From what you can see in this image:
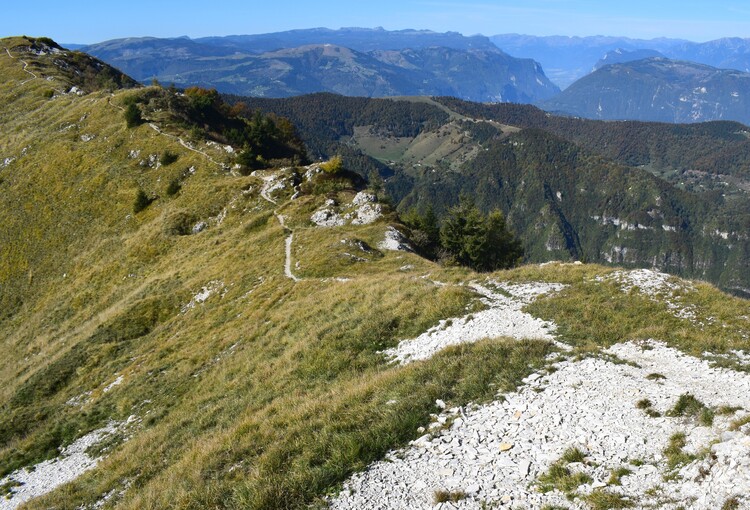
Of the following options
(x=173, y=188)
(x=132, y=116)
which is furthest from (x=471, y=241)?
(x=132, y=116)

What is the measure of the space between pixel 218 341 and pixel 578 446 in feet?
81.3

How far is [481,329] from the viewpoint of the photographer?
21469mm

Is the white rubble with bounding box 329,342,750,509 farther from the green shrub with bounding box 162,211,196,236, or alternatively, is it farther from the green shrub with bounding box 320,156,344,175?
the green shrub with bounding box 320,156,344,175

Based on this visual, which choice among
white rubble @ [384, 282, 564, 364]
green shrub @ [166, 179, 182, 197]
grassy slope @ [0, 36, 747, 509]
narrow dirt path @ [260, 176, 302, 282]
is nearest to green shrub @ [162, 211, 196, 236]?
grassy slope @ [0, 36, 747, 509]

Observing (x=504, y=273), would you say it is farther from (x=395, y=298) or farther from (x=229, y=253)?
(x=229, y=253)

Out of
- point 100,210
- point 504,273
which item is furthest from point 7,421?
point 100,210

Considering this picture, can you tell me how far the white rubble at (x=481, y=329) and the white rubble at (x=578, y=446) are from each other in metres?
4.66

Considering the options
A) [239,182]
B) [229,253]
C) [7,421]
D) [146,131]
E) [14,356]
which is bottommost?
[14,356]

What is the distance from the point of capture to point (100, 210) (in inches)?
2719

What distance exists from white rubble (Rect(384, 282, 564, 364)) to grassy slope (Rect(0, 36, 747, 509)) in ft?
2.88

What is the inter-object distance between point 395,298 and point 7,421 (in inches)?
1033

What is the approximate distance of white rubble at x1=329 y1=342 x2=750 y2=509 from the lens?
33.9 ft

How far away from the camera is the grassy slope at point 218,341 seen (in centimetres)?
1420

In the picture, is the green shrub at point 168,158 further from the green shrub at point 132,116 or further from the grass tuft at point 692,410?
the grass tuft at point 692,410
